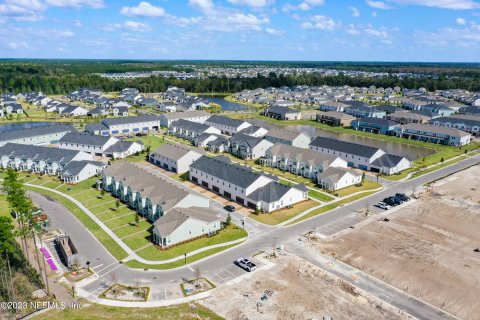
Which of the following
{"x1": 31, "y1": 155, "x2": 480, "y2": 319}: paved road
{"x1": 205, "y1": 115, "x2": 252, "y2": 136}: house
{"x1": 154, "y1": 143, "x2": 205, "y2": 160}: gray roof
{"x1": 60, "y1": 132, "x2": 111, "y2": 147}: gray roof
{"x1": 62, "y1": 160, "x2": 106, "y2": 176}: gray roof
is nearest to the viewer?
{"x1": 31, "y1": 155, "x2": 480, "y2": 319}: paved road

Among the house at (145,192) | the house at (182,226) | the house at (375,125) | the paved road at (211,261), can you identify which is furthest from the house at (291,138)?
the house at (182,226)

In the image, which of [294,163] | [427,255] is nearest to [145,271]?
[427,255]

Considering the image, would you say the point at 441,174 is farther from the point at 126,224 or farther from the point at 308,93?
the point at 308,93

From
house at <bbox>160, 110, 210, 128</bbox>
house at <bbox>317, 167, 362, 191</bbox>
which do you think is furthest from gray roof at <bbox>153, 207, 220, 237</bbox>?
house at <bbox>160, 110, 210, 128</bbox>

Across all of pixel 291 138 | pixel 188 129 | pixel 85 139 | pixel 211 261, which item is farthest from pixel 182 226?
pixel 188 129

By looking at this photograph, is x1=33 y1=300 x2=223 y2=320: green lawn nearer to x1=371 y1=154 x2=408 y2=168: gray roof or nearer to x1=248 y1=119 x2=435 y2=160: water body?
x1=371 y1=154 x2=408 y2=168: gray roof
